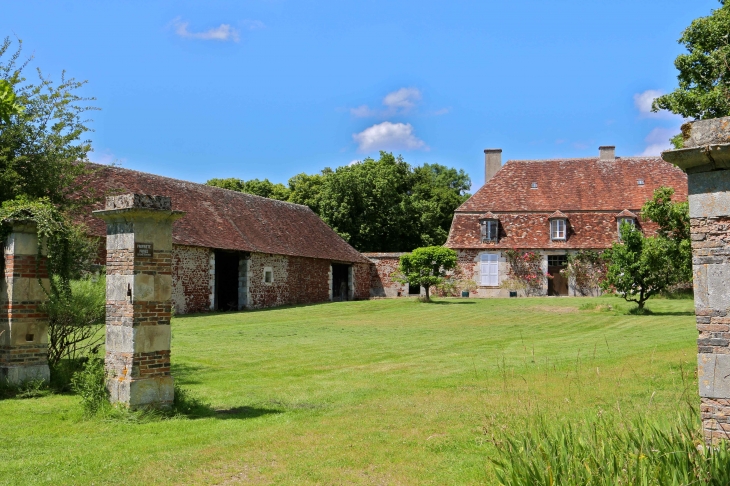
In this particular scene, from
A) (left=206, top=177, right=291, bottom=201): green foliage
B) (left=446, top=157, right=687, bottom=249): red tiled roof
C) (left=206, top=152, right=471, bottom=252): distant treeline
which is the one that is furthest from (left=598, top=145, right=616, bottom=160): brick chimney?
(left=206, top=177, right=291, bottom=201): green foliage

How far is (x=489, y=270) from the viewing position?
114 feet

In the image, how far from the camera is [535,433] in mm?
4988

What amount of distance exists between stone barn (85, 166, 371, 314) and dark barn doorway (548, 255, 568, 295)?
393 inches

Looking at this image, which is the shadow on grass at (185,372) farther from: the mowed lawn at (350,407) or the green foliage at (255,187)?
the green foliage at (255,187)

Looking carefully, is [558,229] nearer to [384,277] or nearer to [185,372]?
[384,277]

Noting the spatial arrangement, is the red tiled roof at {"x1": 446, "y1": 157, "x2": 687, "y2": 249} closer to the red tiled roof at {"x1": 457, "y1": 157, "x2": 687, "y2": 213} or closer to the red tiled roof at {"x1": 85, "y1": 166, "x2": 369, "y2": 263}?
the red tiled roof at {"x1": 457, "y1": 157, "x2": 687, "y2": 213}

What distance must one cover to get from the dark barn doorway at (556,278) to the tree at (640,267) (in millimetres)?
11888

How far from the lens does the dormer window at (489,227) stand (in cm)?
3484

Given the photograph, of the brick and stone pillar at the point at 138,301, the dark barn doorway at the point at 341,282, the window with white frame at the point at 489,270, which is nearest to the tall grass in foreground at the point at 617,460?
the brick and stone pillar at the point at 138,301

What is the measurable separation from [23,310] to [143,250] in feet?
9.47

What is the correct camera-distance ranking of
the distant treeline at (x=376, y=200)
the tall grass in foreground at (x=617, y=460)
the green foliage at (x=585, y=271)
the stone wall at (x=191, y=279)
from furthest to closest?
the distant treeline at (x=376, y=200), the green foliage at (x=585, y=271), the stone wall at (x=191, y=279), the tall grass in foreground at (x=617, y=460)

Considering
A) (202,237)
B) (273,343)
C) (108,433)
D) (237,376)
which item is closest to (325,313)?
(202,237)

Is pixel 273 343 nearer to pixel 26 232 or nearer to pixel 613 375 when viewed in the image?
pixel 26 232

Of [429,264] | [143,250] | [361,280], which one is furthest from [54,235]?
[361,280]
